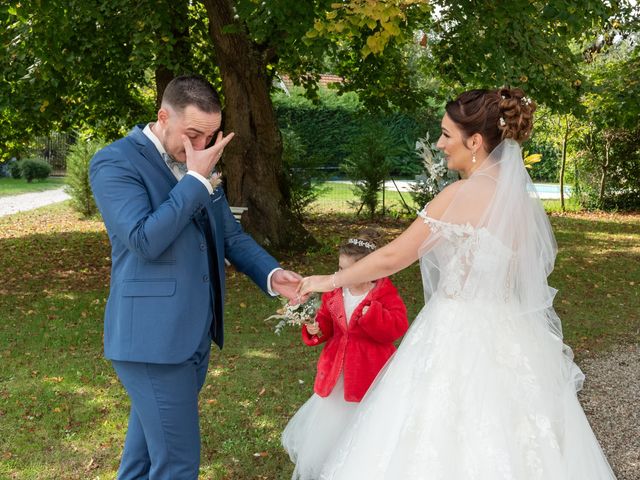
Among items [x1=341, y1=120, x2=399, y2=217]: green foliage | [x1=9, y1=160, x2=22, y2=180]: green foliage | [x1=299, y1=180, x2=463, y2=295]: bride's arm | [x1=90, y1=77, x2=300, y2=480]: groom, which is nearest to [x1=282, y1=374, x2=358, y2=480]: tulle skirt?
[x1=299, y1=180, x2=463, y2=295]: bride's arm

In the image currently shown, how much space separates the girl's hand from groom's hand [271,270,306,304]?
1.65 ft

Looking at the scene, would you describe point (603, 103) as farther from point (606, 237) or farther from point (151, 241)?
point (151, 241)

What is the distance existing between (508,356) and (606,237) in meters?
15.2

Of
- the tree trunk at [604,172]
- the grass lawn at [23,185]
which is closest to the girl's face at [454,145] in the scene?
the tree trunk at [604,172]

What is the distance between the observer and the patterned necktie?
3205 millimetres

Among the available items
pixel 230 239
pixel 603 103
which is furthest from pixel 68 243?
pixel 230 239

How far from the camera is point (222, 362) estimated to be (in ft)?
24.5

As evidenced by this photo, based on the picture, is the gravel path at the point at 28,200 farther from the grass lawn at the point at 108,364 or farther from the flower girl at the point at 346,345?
the flower girl at the point at 346,345

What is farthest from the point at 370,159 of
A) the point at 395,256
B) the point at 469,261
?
the point at 469,261

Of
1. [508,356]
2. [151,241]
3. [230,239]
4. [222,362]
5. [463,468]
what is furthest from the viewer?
[222,362]

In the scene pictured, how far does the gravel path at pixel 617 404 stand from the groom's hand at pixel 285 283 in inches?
110

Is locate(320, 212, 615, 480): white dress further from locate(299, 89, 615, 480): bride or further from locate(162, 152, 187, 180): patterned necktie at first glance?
locate(162, 152, 187, 180): patterned necktie

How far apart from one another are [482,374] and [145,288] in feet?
5.11

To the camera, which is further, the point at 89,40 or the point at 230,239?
the point at 89,40
